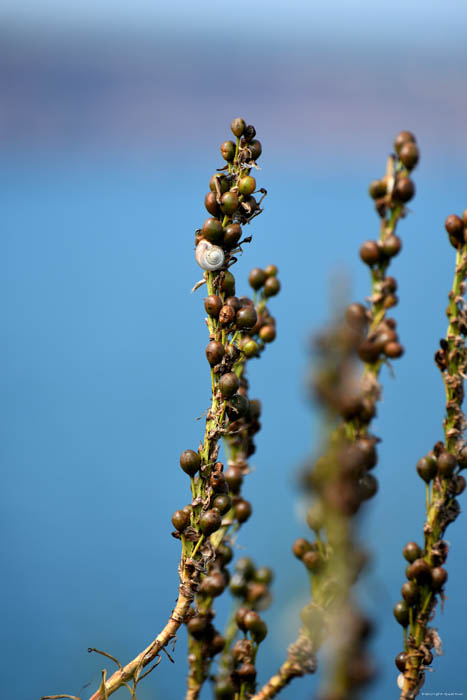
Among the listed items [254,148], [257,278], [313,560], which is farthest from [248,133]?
[313,560]

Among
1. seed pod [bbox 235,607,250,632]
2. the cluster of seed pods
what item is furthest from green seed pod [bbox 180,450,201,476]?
seed pod [bbox 235,607,250,632]

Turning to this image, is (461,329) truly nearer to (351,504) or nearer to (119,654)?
(351,504)

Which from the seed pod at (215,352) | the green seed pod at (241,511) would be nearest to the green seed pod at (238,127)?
the seed pod at (215,352)

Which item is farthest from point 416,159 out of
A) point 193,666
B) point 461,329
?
point 193,666

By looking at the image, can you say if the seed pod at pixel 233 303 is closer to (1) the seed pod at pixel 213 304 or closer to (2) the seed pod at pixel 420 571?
(1) the seed pod at pixel 213 304

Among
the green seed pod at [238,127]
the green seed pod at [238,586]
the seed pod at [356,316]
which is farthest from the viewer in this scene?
the green seed pod at [238,586]

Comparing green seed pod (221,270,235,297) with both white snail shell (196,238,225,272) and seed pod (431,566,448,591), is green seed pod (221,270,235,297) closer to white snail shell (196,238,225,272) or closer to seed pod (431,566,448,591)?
white snail shell (196,238,225,272)

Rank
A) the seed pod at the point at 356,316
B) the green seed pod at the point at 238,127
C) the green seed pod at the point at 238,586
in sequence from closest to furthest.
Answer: the seed pod at the point at 356,316 → the green seed pod at the point at 238,127 → the green seed pod at the point at 238,586
